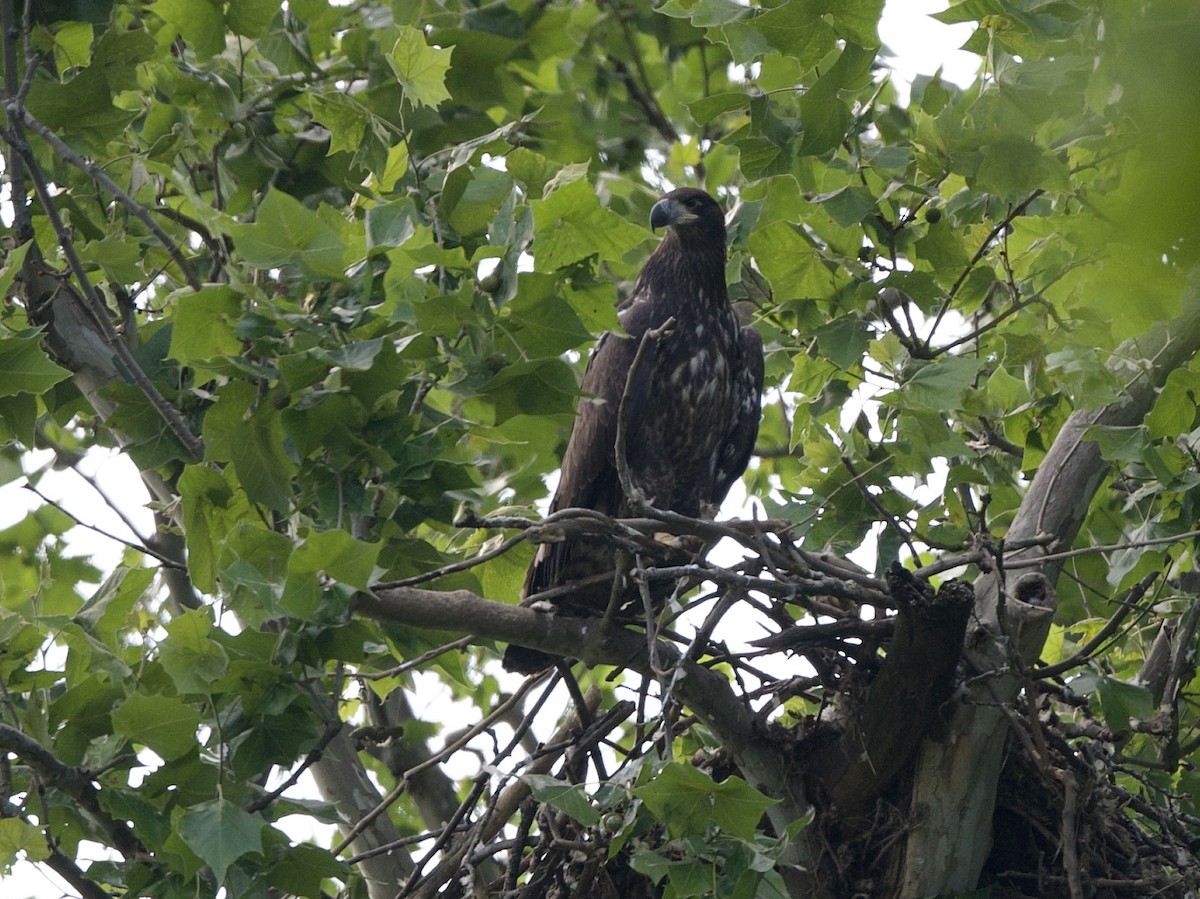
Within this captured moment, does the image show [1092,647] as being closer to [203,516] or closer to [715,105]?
[715,105]

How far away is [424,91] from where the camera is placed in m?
2.87

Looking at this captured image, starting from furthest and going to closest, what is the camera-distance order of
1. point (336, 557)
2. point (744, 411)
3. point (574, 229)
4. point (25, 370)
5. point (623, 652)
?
point (744, 411) → point (623, 652) → point (25, 370) → point (574, 229) → point (336, 557)

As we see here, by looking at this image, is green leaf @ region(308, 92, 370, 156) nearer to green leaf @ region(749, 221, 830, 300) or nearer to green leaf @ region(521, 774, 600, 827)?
green leaf @ region(749, 221, 830, 300)

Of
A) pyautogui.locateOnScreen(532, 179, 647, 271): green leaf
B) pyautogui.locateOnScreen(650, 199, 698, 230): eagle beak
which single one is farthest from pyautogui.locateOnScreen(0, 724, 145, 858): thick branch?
pyautogui.locateOnScreen(650, 199, 698, 230): eagle beak

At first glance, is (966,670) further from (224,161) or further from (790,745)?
(224,161)

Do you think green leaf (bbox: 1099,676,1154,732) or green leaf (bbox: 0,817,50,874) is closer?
green leaf (bbox: 0,817,50,874)

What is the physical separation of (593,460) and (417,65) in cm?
165

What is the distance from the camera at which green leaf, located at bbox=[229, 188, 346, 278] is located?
2.22 meters

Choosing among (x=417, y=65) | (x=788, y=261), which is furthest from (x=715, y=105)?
(x=417, y=65)

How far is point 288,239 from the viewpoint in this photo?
2273mm

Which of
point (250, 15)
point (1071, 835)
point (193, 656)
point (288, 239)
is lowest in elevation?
point (1071, 835)

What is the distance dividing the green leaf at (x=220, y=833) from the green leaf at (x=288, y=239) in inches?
44.4

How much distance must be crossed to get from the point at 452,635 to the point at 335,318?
1.32m

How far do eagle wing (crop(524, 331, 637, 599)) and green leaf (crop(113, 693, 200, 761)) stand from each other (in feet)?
4.78
